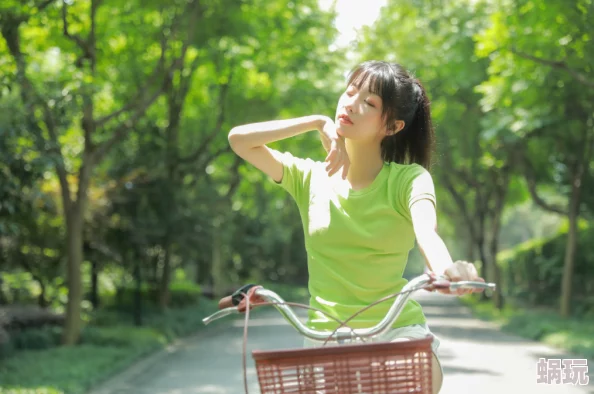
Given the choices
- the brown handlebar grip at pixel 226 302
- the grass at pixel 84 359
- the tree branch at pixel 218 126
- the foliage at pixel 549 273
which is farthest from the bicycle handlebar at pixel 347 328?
the foliage at pixel 549 273

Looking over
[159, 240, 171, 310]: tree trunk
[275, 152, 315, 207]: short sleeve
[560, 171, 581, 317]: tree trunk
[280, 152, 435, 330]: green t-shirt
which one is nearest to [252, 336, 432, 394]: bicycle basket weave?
[280, 152, 435, 330]: green t-shirt

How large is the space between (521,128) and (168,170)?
825 centimetres

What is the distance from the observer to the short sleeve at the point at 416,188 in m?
3.19

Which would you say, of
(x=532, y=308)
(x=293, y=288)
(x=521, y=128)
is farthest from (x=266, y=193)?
(x=521, y=128)

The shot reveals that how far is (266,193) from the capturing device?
129 feet

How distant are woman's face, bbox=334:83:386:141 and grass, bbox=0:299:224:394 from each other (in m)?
7.28

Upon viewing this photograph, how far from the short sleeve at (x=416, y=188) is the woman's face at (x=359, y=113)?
0.75ft

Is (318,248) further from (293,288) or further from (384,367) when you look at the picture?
(293,288)

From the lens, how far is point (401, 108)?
356 cm

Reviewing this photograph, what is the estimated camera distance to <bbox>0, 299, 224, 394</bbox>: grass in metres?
10.9

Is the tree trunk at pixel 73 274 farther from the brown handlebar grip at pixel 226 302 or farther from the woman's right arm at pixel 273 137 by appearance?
the brown handlebar grip at pixel 226 302

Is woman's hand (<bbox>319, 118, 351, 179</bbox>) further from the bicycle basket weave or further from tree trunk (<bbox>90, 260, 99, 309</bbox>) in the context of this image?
tree trunk (<bbox>90, 260, 99, 309</bbox>)

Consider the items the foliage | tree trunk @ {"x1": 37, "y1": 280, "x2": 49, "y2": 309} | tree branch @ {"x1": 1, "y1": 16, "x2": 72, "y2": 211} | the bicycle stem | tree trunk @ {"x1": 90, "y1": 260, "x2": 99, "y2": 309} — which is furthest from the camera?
the foliage

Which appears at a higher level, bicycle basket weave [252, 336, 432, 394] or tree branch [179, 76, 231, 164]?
tree branch [179, 76, 231, 164]
